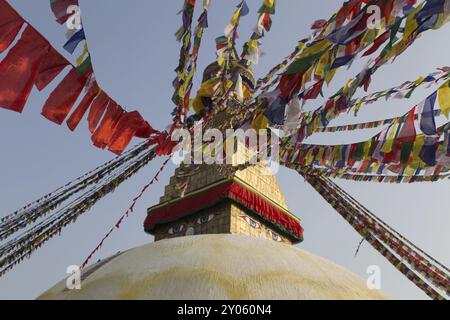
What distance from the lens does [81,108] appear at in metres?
4.71

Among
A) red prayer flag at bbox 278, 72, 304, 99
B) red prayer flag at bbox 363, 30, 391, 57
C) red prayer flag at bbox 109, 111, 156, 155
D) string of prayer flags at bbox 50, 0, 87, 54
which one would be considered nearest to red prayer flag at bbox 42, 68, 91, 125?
string of prayer flags at bbox 50, 0, 87, 54

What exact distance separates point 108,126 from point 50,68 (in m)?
1.25

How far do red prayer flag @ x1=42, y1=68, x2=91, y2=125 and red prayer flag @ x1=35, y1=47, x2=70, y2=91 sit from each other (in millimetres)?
156

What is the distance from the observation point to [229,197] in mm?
10195

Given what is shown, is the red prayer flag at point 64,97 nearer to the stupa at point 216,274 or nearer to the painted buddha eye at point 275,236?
the stupa at point 216,274

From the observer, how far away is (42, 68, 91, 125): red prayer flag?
4344 mm

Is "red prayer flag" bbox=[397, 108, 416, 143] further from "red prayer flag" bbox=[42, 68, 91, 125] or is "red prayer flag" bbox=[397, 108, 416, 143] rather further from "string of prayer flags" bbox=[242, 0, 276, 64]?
"red prayer flag" bbox=[42, 68, 91, 125]

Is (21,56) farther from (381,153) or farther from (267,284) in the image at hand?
(381,153)

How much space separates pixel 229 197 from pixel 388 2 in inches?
290

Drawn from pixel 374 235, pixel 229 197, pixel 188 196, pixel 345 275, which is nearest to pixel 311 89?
pixel 345 275

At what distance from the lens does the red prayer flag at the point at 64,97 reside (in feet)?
14.3

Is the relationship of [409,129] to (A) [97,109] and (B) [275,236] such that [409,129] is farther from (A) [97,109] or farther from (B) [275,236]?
(B) [275,236]

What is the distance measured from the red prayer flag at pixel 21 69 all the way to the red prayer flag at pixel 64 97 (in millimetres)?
410

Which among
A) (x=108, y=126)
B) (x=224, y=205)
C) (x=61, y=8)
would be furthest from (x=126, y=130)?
(x=224, y=205)
